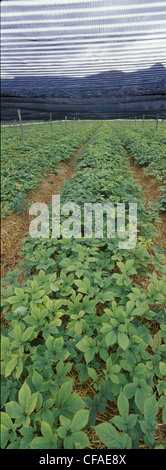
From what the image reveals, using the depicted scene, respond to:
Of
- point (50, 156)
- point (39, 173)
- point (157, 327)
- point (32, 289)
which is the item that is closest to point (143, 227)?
point (157, 327)

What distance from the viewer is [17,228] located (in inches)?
156

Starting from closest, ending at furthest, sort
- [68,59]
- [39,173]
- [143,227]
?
[68,59], [143,227], [39,173]

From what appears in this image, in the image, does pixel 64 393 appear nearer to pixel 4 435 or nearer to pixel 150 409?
pixel 4 435

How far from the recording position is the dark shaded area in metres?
2.55

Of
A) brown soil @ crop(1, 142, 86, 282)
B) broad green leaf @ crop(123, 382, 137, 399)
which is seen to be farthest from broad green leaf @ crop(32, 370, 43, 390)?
brown soil @ crop(1, 142, 86, 282)

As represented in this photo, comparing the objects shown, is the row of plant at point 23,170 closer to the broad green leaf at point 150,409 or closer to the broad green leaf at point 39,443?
the broad green leaf at point 39,443

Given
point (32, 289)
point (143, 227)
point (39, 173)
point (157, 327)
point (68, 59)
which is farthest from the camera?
point (39, 173)

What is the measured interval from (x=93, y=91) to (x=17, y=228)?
256 centimetres

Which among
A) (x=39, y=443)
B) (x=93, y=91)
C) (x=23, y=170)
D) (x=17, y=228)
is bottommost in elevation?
(x=39, y=443)

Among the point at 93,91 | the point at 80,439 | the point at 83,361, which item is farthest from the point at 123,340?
the point at 93,91

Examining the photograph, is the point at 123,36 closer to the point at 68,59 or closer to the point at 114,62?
the point at 114,62

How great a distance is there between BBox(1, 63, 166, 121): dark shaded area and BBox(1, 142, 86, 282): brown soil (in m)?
1.98
